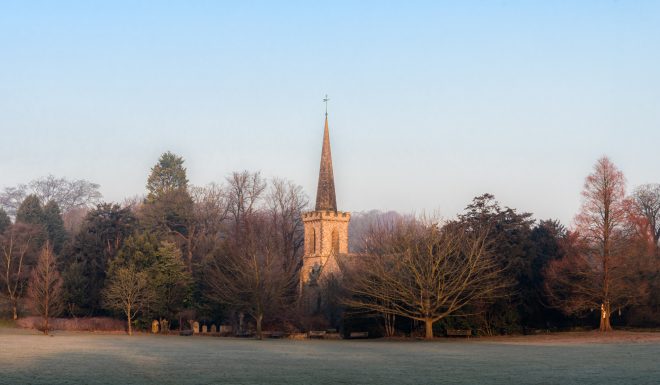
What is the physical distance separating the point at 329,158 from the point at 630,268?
123 ft

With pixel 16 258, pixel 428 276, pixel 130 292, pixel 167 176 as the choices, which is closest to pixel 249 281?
pixel 130 292

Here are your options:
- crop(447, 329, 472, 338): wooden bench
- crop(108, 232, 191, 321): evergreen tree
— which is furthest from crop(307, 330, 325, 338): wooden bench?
crop(108, 232, 191, 321): evergreen tree

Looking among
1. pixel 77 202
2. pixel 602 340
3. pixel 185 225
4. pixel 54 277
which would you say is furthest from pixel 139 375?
pixel 77 202

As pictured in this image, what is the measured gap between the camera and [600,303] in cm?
5400

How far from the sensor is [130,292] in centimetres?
6128

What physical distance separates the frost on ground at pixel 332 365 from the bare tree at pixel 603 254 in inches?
487

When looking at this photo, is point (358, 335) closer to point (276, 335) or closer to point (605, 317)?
point (276, 335)

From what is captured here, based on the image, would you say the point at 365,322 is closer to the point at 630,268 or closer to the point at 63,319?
the point at 630,268

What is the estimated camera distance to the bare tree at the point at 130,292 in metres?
61.9

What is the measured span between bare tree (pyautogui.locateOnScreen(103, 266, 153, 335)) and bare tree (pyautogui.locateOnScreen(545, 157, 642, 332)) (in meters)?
31.6

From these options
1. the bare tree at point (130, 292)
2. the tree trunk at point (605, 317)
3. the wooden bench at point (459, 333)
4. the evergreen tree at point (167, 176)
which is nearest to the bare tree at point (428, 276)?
the wooden bench at point (459, 333)

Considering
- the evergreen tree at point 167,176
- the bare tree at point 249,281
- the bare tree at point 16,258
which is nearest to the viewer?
the bare tree at point 249,281

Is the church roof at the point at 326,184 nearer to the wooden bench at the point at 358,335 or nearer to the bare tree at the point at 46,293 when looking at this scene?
the wooden bench at the point at 358,335

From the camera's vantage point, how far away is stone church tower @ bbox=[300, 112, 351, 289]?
7925 cm
